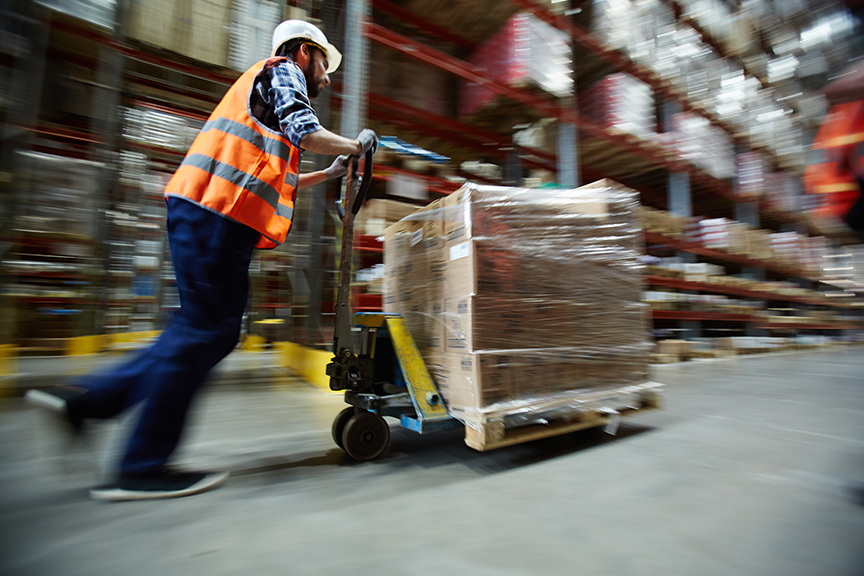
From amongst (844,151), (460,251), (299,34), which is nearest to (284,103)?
(299,34)

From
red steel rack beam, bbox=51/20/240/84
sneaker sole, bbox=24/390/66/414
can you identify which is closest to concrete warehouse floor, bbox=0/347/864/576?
sneaker sole, bbox=24/390/66/414

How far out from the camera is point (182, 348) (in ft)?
3.90

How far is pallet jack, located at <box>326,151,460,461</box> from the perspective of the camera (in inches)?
62.8

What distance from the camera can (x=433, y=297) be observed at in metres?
1.85

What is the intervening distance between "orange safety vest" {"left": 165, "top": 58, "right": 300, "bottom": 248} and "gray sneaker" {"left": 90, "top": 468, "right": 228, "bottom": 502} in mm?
812

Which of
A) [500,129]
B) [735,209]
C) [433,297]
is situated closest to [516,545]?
[433,297]

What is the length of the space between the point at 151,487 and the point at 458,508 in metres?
0.92

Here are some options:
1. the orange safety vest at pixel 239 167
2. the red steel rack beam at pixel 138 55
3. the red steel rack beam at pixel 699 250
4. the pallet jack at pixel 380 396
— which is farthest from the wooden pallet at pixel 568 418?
the red steel rack beam at pixel 138 55

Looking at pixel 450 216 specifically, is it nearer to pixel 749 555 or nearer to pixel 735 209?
pixel 749 555

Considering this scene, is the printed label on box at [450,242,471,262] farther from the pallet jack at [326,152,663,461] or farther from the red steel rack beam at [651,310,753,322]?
the red steel rack beam at [651,310,753,322]

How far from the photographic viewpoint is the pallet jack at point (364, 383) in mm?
1595

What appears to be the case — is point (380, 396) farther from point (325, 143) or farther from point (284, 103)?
point (284, 103)

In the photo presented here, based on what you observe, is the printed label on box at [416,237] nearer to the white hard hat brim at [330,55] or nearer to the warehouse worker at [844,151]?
the white hard hat brim at [330,55]

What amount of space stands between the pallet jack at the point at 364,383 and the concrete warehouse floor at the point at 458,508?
0.37 ft
